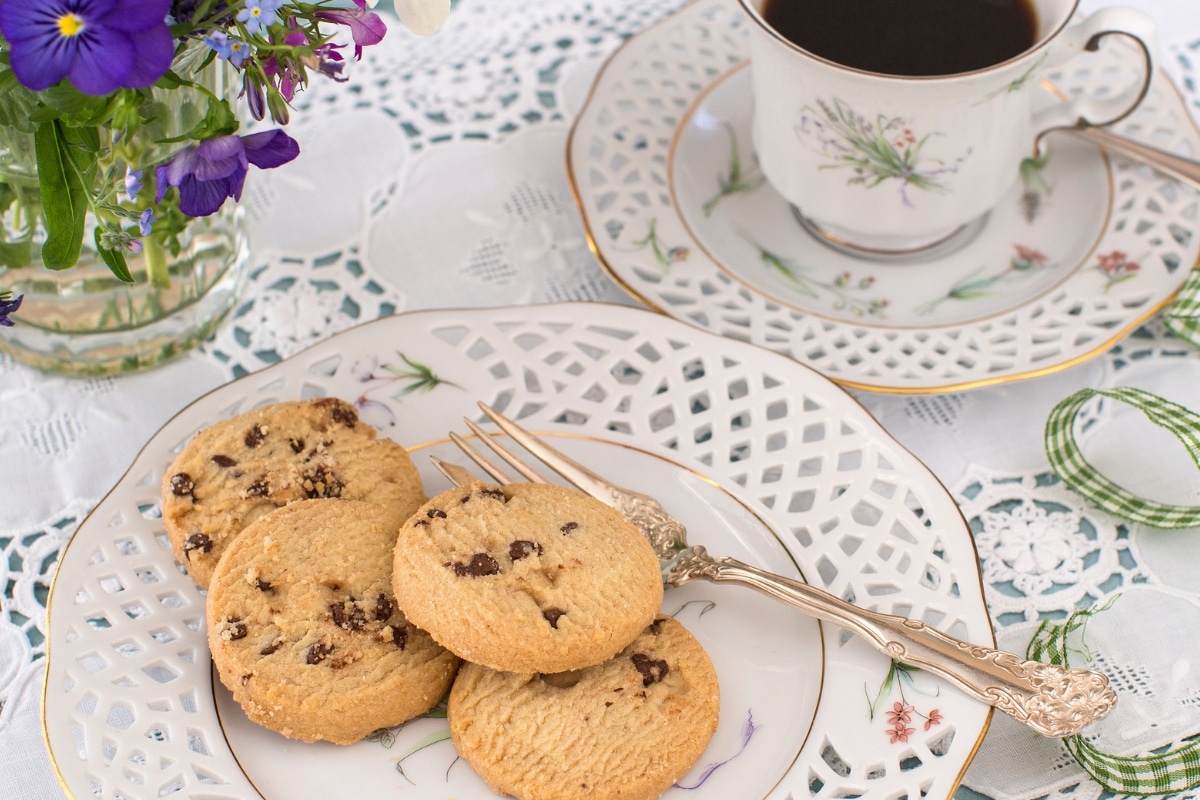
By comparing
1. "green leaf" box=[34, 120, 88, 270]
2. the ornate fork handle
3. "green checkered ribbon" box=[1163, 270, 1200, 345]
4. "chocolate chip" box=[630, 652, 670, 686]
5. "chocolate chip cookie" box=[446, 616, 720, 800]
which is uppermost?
"green leaf" box=[34, 120, 88, 270]

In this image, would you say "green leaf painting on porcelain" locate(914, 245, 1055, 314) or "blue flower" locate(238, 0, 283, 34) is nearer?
"blue flower" locate(238, 0, 283, 34)

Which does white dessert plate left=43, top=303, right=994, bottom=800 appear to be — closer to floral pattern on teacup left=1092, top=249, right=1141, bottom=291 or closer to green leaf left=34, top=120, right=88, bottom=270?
green leaf left=34, top=120, right=88, bottom=270

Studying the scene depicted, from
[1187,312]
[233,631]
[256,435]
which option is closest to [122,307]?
[256,435]

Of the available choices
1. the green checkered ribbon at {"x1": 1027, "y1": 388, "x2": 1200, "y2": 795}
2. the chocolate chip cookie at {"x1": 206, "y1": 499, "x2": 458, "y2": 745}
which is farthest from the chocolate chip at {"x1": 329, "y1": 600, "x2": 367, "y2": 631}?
the green checkered ribbon at {"x1": 1027, "y1": 388, "x2": 1200, "y2": 795}

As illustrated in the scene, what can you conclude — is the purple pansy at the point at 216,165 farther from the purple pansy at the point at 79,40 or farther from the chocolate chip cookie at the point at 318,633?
the chocolate chip cookie at the point at 318,633

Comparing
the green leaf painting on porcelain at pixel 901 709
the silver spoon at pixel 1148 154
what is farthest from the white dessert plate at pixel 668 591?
the silver spoon at pixel 1148 154
